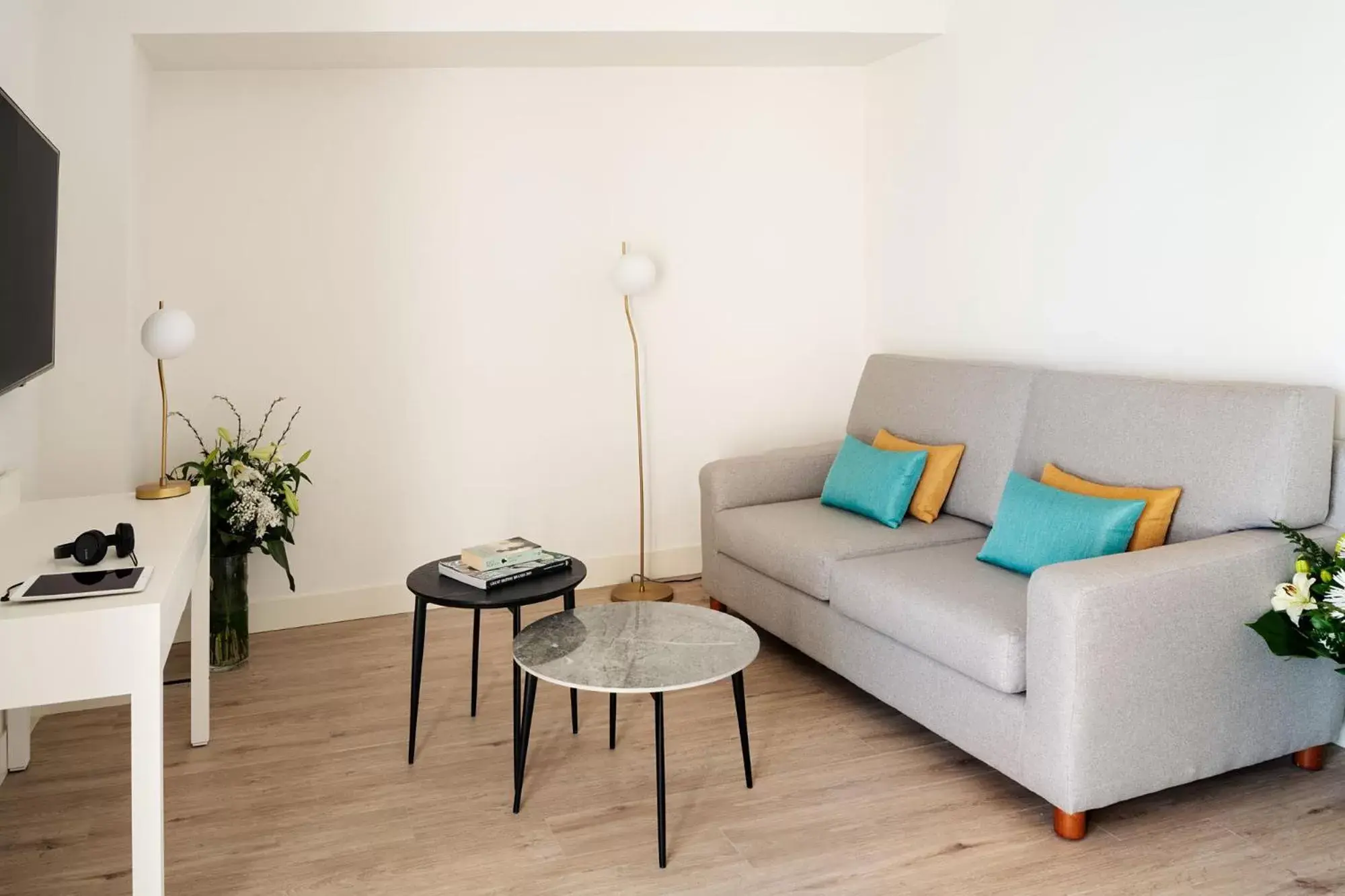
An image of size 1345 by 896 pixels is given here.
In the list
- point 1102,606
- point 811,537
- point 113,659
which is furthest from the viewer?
point 811,537

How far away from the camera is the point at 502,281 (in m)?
4.36

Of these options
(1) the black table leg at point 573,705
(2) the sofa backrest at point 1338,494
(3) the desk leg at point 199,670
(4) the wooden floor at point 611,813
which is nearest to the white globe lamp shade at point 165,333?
(3) the desk leg at point 199,670

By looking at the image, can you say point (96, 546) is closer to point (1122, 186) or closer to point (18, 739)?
point (18, 739)

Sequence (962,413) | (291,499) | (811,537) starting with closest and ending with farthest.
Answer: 1. (811,537)
2. (962,413)
3. (291,499)

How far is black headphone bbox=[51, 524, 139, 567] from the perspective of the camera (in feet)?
6.92

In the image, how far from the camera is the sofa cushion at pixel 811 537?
332 centimetres

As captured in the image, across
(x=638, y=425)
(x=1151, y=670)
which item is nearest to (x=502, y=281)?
(x=638, y=425)

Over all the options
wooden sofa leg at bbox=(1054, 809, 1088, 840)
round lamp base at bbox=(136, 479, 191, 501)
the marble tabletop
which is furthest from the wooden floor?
round lamp base at bbox=(136, 479, 191, 501)

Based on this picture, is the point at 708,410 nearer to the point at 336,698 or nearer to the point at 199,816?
the point at 336,698

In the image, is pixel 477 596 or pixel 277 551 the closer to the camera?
pixel 477 596

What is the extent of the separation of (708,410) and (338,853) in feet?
8.72

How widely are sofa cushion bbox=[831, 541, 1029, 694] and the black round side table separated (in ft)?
2.64

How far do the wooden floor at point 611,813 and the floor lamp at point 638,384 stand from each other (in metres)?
1.01

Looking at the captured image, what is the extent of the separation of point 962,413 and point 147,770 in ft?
8.86
